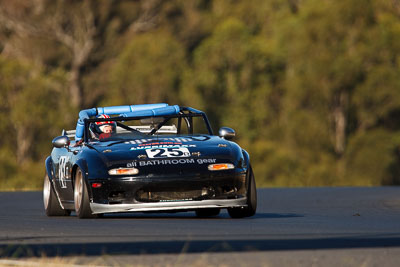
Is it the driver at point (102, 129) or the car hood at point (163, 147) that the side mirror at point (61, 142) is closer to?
the driver at point (102, 129)

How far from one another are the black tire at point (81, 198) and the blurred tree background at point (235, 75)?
3218cm

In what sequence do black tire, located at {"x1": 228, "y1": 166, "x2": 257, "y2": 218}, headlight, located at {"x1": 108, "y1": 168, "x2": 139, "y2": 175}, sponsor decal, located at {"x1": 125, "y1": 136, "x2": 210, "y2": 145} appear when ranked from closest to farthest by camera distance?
headlight, located at {"x1": 108, "y1": 168, "x2": 139, "y2": 175}
black tire, located at {"x1": 228, "y1": 166, "x2": 257, "y2": 218}
sponsor decal, located at {"x1": 125, "y1": 136, "x2": 210, "y2": 145}

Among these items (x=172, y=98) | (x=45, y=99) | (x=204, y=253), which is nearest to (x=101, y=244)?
(x=204, y=253)

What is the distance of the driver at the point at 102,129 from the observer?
14750mm

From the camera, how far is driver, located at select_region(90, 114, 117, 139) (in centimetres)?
1475

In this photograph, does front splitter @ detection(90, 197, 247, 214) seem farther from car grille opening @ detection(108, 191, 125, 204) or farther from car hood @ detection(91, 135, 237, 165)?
car hood @ detection(91, 135, 237, 165)

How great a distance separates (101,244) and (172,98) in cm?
4707

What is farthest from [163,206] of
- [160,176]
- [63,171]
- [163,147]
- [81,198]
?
[63,171]

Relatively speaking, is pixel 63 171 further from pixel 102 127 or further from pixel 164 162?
pixel 164 162

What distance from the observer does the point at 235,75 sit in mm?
57906

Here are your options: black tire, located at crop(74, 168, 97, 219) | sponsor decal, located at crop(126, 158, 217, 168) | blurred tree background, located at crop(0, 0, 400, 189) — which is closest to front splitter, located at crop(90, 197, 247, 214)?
black tire, located at crop(74, 168, 97, 219)

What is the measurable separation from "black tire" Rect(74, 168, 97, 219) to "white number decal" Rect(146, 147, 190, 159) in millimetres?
798

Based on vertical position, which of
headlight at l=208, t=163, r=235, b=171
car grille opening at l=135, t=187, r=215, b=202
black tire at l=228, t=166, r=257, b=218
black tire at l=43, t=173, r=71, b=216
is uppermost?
headlight at l=208, t=163, r=235, b=171

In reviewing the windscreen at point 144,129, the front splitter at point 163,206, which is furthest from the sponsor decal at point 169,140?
the front splitter at point 163,206
